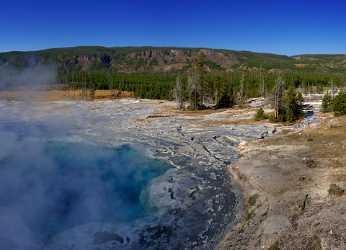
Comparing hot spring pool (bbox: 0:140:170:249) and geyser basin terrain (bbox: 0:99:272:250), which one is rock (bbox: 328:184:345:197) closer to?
geyser basin terrain (bbox: 0:99:272:250)

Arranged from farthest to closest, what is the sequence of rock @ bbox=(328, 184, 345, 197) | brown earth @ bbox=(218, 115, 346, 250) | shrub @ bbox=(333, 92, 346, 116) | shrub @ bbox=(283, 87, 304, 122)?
shrub @ bbox=(283, 87, 304, 122) < shrub @ bbox=(333, 92, 346, 116) < rock @ bbox=(328, 184, 345, 197) < brown earth @ bbox=(218, 115, 346, 250)

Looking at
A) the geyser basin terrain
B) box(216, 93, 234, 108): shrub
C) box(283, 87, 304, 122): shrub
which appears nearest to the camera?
the geyser basin terrain

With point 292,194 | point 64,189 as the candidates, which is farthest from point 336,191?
point 64,189

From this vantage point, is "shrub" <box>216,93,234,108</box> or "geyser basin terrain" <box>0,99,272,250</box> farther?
"shrub" <box>216,93,234,108</box>

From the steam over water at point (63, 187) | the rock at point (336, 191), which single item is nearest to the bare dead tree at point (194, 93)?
the steam over water at point (63, 187)

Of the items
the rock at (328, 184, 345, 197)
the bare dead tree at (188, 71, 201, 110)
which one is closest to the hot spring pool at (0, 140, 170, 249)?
the rock at (328, 184, 345, 197)

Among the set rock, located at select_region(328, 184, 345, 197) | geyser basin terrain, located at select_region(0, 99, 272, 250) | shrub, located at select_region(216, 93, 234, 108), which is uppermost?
shrub, located at select_region(216, 93, 234, 108)

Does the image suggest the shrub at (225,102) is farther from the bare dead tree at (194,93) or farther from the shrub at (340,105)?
the shrub at (340,105)

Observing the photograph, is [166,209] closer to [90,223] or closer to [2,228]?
[90,223]
